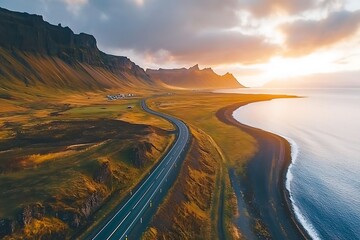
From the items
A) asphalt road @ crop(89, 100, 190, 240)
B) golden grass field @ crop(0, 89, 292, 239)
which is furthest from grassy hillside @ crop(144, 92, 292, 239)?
asphalt road @ crop(89, 100, 190, 240)

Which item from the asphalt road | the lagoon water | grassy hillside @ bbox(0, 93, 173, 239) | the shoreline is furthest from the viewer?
the lagoon water

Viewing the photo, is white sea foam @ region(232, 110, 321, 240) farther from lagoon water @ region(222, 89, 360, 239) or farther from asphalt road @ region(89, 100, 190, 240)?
asphalt road @ region(89, 100, 190, 240)

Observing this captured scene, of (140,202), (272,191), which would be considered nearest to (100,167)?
(140,202)

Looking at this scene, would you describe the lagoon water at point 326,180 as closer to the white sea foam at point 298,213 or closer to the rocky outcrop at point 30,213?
the white sea foam at point 298,213

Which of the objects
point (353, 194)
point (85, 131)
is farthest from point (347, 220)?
point (85, 131)

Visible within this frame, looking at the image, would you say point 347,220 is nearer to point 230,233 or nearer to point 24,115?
point 230,233

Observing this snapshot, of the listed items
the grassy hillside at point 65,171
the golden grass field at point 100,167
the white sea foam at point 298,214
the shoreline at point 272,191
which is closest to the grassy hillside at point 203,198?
the golden grass field at point 100,167
